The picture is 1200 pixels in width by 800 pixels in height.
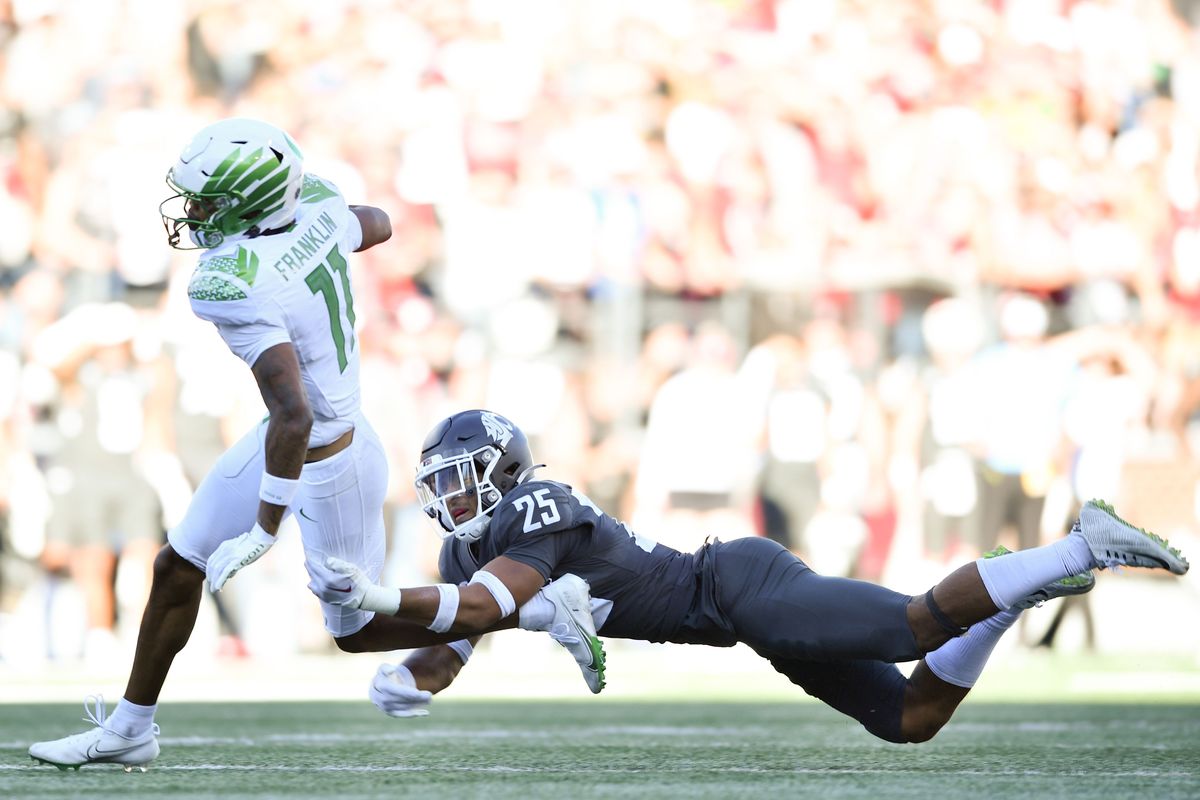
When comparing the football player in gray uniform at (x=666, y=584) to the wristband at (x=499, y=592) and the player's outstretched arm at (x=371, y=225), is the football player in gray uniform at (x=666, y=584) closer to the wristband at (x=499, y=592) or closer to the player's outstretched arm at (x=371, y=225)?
the wristband at (x=499, y=592)

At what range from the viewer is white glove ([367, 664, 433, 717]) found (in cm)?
360

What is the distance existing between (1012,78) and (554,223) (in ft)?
8.27

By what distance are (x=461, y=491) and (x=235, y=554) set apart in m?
0.49

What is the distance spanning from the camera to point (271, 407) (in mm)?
3432

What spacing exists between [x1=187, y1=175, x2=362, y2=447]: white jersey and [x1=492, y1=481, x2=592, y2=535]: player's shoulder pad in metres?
0.48

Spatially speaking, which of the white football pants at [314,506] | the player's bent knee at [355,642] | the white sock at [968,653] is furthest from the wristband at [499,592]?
the white sock at [968,653]

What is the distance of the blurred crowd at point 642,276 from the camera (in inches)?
316

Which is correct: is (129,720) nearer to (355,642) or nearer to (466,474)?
(355,642)

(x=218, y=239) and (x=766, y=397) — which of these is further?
(x=766, y=397)

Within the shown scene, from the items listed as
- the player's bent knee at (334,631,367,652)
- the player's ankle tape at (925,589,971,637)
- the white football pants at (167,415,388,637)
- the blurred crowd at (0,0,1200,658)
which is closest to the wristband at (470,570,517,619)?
the white football pants at (167,415,388,637)

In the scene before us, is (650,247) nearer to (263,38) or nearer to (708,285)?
(708,285)

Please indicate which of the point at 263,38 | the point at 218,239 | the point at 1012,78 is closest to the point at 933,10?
the point at 1012,78

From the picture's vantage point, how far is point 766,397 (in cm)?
837

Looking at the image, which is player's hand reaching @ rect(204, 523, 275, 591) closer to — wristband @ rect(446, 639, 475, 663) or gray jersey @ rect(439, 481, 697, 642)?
gray jersey @ rect(439, 481, 697, 642)
